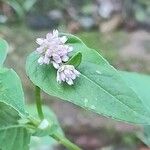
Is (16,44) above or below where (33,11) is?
below

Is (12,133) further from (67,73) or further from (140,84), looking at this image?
(140,84)

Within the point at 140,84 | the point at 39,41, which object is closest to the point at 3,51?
the point at 39,41

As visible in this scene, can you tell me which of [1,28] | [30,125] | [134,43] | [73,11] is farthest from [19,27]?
[30,125]

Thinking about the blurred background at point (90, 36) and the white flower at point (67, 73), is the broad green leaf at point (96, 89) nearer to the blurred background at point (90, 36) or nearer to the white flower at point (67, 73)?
the white flower at point (67, 73)

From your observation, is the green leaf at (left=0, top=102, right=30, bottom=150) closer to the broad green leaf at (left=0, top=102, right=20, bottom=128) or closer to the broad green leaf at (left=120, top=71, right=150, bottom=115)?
the broad green leaf at (left=0, top=102, right=20, bottom=128)

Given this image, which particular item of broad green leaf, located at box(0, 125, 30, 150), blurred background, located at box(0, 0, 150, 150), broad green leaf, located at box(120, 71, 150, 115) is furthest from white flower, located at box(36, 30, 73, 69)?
blurred background, located at box(0, 0, 150, 150)

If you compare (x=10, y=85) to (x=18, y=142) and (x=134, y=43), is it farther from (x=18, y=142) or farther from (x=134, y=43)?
(x=134, y=43)
